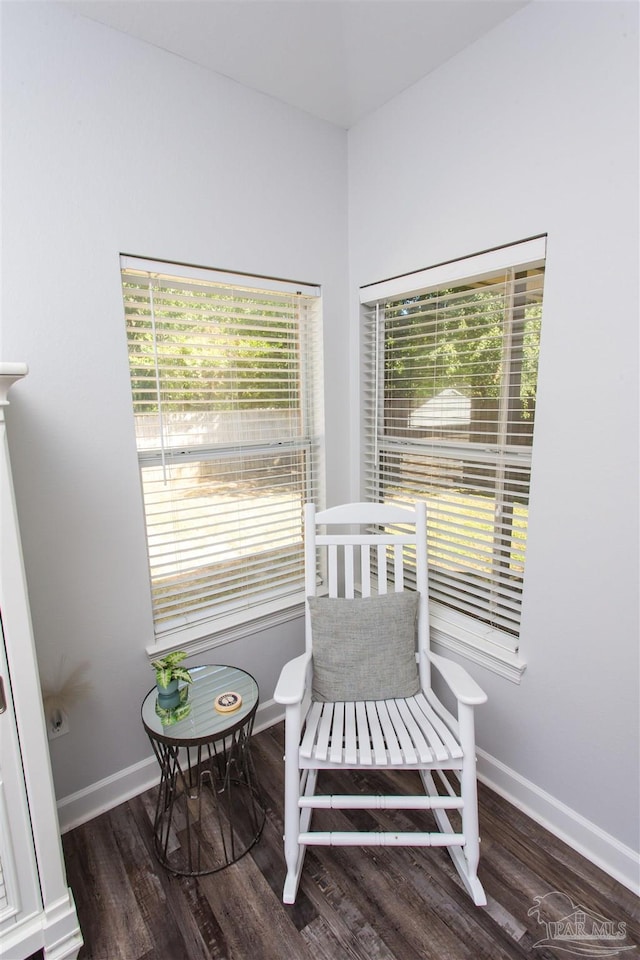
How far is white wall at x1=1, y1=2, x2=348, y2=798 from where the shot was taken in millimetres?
1444

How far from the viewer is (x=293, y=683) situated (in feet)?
5.00

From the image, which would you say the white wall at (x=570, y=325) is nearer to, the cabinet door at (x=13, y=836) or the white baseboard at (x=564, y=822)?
the white baseboard at (x=564, y=822)

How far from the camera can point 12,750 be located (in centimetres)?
121

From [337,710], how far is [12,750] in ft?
3.30

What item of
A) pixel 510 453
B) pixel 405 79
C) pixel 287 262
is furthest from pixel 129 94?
pixel 510 453

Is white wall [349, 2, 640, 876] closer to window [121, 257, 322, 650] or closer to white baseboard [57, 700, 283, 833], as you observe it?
window [121, 257, 322, 650]

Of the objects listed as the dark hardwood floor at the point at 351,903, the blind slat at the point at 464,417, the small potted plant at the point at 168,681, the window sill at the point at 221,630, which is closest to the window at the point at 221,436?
the window sill at the point at 221,630

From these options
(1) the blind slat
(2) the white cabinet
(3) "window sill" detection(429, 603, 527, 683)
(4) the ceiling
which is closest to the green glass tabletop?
(2) the white cabinet

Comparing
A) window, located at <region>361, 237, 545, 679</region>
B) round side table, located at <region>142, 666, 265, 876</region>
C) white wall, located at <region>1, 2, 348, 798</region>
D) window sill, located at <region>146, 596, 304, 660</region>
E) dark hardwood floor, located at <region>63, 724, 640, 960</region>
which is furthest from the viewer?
window sill, located at <region>146, 596, 304, 660</region>

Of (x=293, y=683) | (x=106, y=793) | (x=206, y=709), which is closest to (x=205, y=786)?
(x=106, y=793)

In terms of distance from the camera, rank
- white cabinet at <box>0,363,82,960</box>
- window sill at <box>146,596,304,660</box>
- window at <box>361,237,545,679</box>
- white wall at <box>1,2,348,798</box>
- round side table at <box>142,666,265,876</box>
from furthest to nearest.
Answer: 1. window sill at <box>146,596,304,660</box>
2. window at <box>361,237,545,679</box>
3. round side table at <box>142,666,265,876</box>
4. white wall at <box>1,2,348,798</box>
5. white cabinet at <box>0,363,82,960</box>

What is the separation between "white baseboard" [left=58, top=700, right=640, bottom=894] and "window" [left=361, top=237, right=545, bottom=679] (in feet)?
1.49

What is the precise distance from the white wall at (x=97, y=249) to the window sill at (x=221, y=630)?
0.29 ft

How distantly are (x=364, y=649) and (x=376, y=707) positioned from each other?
205 millimetres
